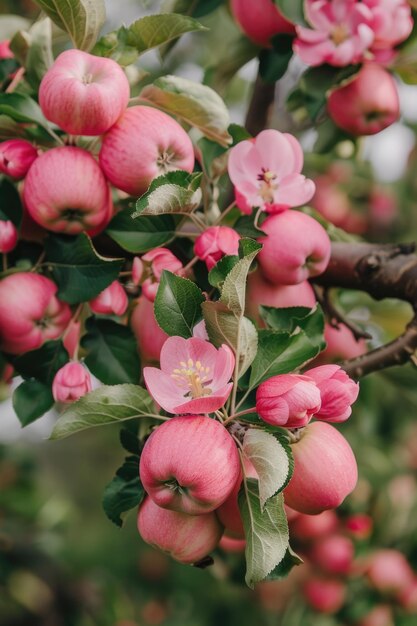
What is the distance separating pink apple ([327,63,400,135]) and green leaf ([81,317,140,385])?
0.47 metres

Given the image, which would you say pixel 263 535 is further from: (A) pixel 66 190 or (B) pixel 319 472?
(A) pixel 66 190

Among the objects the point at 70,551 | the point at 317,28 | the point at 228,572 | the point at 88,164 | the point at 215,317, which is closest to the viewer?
the point at 215,317

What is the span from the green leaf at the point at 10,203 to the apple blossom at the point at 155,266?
0.52ft

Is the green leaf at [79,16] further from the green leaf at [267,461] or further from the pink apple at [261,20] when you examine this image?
the green leaf at [267,461]

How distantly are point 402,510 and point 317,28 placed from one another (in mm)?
969

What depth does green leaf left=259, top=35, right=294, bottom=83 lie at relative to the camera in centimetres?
108

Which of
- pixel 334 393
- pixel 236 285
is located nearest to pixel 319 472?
pixel 334 393

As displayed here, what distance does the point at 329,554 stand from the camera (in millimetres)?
1445

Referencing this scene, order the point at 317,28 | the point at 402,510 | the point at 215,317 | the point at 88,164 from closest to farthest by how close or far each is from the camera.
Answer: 1. the point at 215,317
2. the point at 88,164
3. the point at 317,28
4. the point at 402,510

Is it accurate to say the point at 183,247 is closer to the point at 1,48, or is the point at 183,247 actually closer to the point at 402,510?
the point at 1,48

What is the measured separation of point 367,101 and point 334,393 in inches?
21.2

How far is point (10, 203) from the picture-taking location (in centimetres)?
86

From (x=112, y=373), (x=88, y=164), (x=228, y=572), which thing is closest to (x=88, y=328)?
(x=112, y=373)

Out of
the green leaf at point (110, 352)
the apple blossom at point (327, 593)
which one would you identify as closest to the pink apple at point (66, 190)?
the green leaf at point (110, 352)
